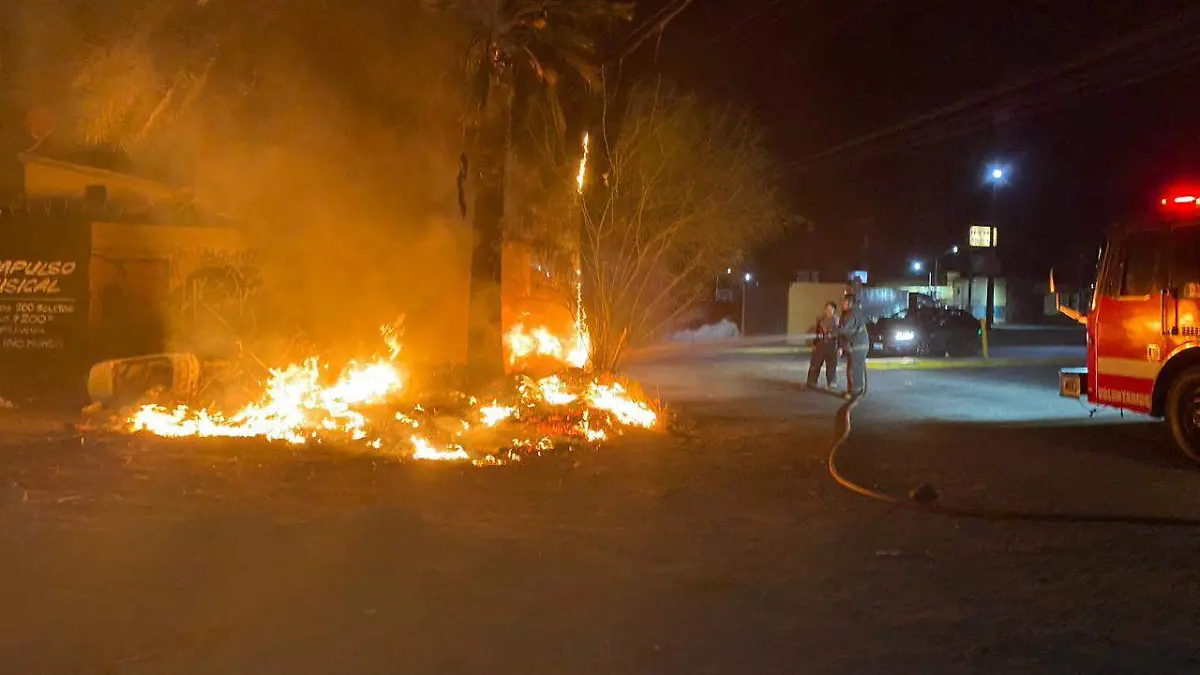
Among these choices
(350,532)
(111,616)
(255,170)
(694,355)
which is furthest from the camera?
(694,355)

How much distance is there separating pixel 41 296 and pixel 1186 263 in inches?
531

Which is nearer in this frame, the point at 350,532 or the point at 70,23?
the point at 350,532

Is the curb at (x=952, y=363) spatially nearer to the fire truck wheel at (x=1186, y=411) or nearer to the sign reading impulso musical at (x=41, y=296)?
the fire truck wheel at (x=1186, y=411)

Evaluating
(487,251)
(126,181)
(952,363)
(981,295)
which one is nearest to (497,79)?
(487,251)

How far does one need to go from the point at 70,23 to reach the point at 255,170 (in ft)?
10.5

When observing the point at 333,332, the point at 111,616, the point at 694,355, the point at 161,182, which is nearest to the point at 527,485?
the point at 111,616

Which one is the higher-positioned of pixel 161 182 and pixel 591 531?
pixel 161 182

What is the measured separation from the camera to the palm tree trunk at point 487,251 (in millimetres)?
A: 12375

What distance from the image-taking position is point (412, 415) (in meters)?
10.9

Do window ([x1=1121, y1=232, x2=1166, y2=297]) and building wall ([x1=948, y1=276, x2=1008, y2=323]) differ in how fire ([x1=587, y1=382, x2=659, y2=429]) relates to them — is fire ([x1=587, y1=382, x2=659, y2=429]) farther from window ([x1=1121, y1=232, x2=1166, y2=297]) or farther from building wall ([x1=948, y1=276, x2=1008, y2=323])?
building wall ([x1=948, y1=276, x2=1008, y2=323])

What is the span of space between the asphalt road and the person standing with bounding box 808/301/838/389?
5.36 metres

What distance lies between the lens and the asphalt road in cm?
477

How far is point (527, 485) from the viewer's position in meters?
8.39

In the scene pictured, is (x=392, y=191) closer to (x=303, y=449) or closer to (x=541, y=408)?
(x=541, y=408)
